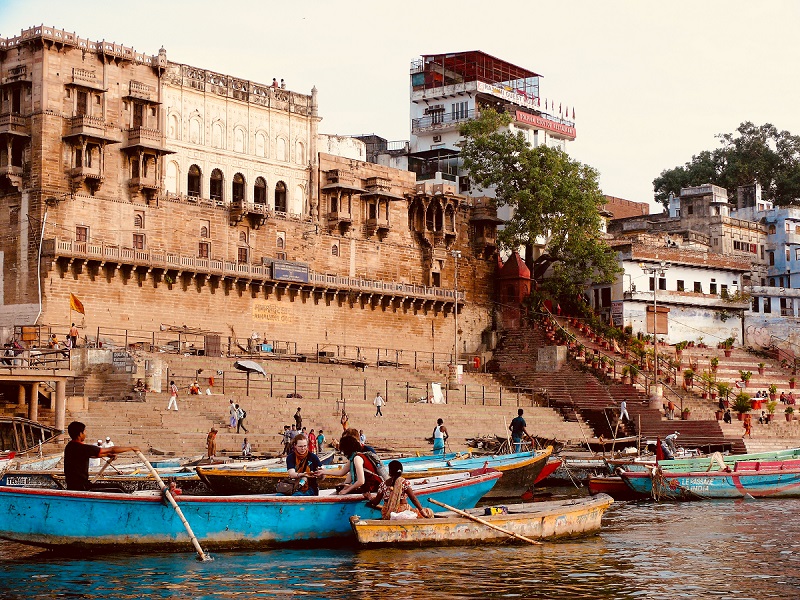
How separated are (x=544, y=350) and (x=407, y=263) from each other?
26.3ft

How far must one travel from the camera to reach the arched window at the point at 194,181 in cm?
5056

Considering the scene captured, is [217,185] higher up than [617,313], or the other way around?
[217,185]

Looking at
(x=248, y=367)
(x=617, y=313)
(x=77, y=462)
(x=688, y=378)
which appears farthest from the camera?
(x=617, y=313)

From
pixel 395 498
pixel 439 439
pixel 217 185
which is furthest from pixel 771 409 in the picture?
pixel 395 498

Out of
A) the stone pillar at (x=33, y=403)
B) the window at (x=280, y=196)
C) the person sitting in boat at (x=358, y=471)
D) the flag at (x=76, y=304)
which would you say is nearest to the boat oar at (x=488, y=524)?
the person sitting in boat at (x=358, y=471)

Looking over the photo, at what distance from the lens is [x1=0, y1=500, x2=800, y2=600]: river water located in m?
16.8

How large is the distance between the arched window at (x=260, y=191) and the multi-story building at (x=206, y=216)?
5 cm

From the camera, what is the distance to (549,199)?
57531 mm

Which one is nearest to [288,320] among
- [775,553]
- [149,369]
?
[149,369]

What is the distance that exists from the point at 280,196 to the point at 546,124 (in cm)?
1987

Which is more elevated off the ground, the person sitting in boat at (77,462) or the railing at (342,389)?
the railing at (342,389)

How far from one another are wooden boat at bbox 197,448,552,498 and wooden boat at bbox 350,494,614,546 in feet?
11.9

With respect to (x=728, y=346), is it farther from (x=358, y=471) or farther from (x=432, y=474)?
(x=358, y=471)

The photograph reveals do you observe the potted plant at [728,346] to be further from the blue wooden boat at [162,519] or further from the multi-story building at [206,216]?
the blue wooden boat at [162,519]
